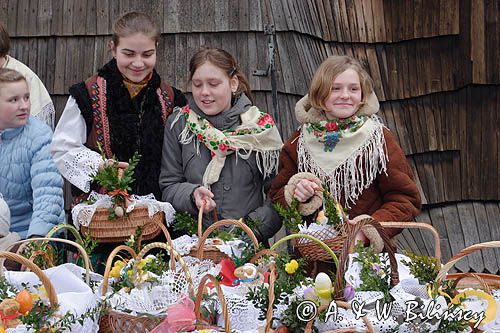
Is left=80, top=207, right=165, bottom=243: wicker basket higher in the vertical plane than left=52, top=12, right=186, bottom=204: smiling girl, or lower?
lower

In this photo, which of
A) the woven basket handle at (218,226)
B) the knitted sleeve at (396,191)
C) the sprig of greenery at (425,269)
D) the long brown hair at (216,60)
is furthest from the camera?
the long brown hair at (216,60)

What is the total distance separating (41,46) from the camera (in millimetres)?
5594

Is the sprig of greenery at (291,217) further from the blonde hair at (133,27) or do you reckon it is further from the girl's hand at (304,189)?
the blonde hair at (133,27)

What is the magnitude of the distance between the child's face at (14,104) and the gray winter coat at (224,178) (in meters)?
0.69

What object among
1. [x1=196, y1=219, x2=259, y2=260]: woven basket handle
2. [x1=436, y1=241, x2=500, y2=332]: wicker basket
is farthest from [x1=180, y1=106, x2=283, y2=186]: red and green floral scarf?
[x1=436, y1=241, x2=500, y2=332]: wicker basket

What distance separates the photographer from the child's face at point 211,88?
409cm

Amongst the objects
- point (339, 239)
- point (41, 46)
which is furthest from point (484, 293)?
point (41, 46)

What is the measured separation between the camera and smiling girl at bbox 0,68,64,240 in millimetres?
4129

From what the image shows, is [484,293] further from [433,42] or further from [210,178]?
[433,42]

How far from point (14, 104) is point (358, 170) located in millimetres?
1648

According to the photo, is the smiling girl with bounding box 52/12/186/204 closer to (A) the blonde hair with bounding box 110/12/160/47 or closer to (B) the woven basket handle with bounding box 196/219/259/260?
(A) the blonde hair with bounding box 110/12/160/47

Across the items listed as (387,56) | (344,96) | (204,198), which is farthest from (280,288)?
(387,56)

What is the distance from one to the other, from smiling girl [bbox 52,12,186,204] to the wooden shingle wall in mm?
1346

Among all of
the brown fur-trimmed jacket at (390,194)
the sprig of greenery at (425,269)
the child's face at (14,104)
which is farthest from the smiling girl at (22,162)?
the sprig of greenery at (425,269)
